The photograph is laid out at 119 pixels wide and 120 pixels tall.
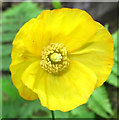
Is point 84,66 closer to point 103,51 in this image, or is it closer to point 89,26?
point 103,51

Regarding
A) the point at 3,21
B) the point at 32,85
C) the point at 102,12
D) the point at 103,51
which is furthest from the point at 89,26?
the point at 102,12

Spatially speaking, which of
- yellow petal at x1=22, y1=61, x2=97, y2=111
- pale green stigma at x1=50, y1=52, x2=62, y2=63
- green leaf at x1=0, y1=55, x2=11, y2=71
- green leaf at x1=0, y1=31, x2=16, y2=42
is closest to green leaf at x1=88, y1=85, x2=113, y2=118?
yellow petal at x1=22, y1=61, x2=97, y2=111

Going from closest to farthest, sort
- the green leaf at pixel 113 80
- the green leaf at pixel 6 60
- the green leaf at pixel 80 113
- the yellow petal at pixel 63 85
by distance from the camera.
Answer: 1. the yellow petal at pixel 63 85
2. the green leaf at pixel 113 80
3. the green leaf at pixel 80 113
4. the green leaf at pixel 6 60

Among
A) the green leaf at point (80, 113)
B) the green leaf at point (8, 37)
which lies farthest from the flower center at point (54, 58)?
the green leaf at point (8, 37)

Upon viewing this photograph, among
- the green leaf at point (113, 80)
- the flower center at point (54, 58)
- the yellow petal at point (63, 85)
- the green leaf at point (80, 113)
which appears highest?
the flower center at point (54, 58)

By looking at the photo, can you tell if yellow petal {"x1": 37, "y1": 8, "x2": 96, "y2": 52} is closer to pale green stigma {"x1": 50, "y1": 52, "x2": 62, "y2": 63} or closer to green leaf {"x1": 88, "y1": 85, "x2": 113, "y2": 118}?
pale green stigma {"x1": 50, "y1": 52, "x2": 62, "y2": 63}

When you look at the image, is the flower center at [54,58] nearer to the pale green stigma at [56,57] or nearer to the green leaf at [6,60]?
the pale green stigma at [56,57]

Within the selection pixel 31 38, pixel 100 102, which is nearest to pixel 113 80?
pixel 100 102
